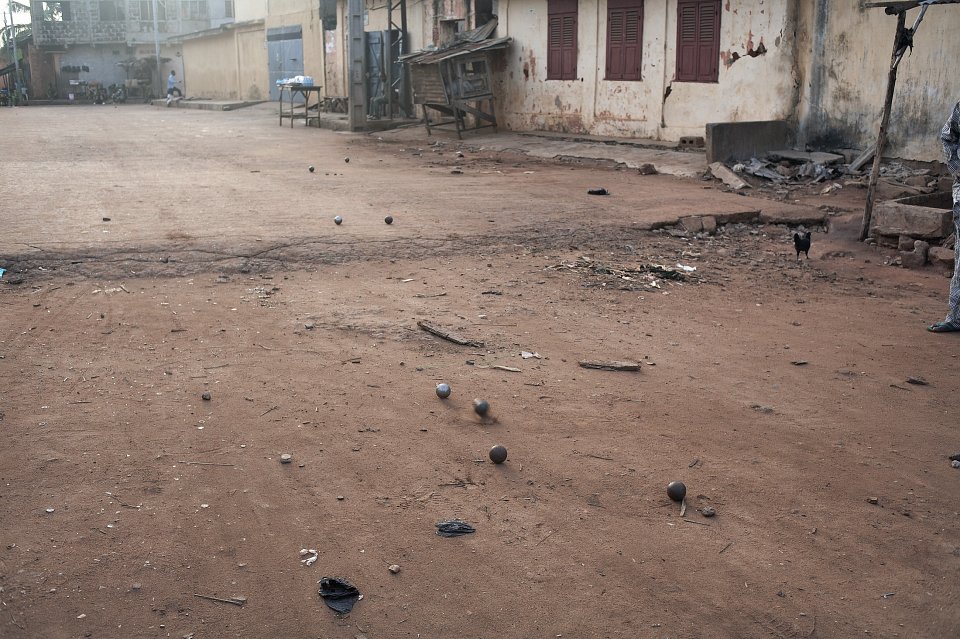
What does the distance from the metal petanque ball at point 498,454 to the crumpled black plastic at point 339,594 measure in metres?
1.05

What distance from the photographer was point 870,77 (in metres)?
13.2

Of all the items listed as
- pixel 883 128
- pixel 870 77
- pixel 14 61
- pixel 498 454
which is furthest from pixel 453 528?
pixel 14 61

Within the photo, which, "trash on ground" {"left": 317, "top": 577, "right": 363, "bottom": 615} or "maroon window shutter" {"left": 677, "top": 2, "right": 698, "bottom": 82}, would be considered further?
"maroon window shutter" {"left": 677, "top": 2, "right": 698, "bottom": 82}

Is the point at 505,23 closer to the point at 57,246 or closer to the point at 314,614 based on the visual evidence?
the point at 57,246

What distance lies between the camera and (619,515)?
356 cm

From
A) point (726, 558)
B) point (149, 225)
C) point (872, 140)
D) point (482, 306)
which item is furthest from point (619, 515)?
point (872, 140)

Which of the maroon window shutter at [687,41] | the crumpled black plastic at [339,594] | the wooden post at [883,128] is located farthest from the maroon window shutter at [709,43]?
the crumpled black plastic at [339,594]

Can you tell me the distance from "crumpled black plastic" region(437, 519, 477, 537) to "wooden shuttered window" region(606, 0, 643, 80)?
51.1 ft

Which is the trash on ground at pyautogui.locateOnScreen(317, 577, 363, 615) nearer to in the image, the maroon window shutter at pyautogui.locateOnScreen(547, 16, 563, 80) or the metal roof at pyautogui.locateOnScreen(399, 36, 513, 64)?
the metal roof at pyautogui.locateOnScreen(399, 36, 513, 64)

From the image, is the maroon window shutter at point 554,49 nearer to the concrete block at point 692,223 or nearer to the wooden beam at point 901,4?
the concrete block at point 692,223

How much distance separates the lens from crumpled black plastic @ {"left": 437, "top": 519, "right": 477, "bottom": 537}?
340 centimetres

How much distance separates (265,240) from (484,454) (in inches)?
190

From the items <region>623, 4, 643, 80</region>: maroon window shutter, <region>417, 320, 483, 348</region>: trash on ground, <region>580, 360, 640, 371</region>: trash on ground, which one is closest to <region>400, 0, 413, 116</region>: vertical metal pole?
<region>623, 4, 643, 80</region>: maroon window shutter

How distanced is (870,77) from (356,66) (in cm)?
1298
